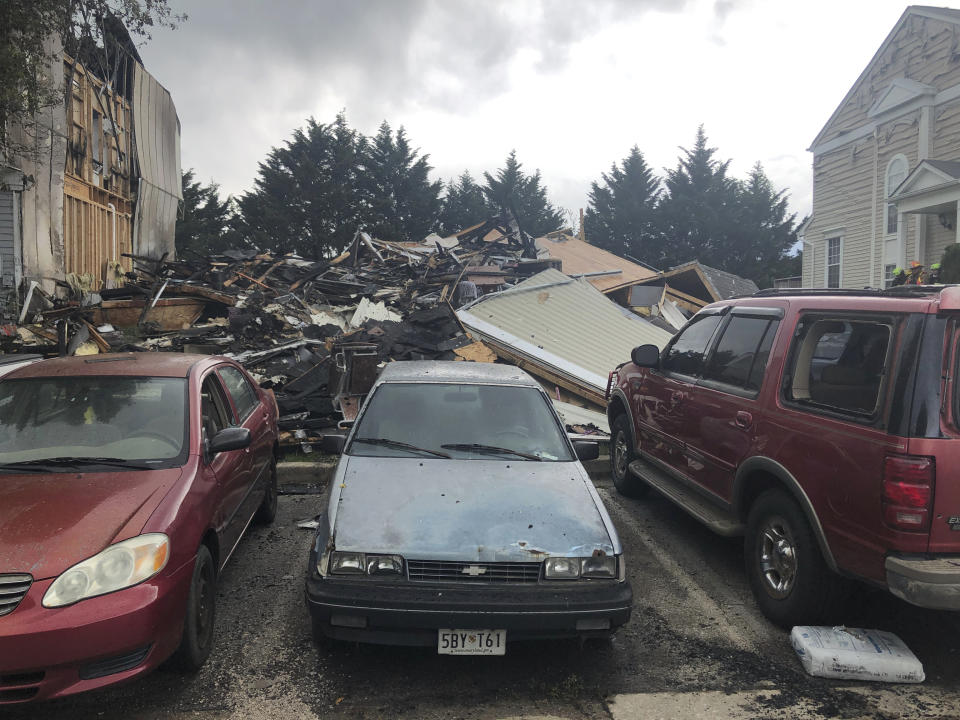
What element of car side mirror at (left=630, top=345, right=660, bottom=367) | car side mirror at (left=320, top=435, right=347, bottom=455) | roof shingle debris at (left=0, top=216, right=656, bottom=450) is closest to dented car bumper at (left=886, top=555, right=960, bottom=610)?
car side mirror at (left=630, top=345, right=660, bottom=367)

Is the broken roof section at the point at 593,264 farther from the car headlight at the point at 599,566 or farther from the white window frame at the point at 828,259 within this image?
the car headlight at the point at 599,566

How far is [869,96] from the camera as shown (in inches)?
747

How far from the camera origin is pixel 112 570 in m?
2.73

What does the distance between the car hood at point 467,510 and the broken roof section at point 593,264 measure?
10968 mm

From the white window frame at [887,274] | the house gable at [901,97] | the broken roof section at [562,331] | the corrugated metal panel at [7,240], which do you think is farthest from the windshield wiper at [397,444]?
the house gable at [901,97]

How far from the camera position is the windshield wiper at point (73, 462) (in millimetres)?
3400

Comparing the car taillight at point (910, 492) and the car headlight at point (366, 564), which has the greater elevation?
the car taillight at point (910, 492)

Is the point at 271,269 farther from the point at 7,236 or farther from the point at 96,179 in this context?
the point at 7,236

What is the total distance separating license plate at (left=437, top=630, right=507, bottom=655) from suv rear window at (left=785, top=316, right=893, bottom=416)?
2.10 metres

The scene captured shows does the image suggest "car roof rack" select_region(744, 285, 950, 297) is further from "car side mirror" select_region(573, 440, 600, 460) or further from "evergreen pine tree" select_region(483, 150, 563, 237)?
"evergreen pine tree" select_region(483, 150, 563, 237)

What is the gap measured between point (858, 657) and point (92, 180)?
705 inches

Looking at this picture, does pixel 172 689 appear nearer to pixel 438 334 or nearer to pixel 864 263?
pixel 438 334

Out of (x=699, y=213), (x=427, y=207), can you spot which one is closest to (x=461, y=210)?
(x=427, y=207)

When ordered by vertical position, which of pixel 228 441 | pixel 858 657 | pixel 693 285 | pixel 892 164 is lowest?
pixel 858 657
